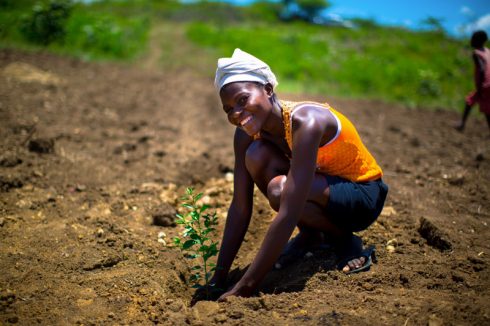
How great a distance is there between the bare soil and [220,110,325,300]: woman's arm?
270 mm

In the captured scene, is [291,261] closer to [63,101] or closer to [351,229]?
[351,229]

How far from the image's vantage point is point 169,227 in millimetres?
3219

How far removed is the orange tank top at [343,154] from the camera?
7.45ft

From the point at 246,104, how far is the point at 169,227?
1.43 meters

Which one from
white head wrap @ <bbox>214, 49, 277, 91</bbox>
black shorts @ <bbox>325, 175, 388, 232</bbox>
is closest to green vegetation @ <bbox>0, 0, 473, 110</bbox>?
white head wrap @ <bbox>214, 49, 277, 91</bbox>

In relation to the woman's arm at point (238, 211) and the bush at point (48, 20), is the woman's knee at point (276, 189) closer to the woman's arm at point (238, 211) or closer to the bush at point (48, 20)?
the woman's arm at point (238, 211)

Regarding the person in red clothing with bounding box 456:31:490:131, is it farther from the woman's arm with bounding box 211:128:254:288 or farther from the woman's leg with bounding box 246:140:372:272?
the woman's arm with bounding box 211:128:254:288

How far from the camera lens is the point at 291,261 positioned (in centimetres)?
275

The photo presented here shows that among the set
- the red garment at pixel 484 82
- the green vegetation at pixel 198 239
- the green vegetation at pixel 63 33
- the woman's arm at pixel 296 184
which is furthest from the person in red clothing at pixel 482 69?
the green vegetation at pixel 63 33

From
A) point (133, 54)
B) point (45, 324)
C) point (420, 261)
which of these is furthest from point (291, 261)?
point (133, 54)

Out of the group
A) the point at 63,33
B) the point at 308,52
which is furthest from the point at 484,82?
the point at 308,52

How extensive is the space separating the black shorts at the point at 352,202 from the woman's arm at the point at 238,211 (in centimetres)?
48

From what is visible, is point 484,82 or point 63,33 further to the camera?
point 63,33

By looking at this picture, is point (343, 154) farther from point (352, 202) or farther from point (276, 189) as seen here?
point (276, 189)
